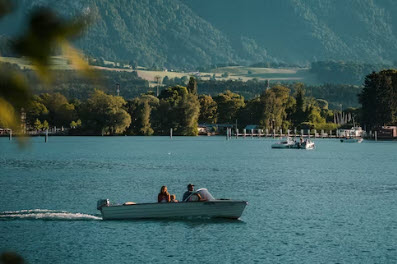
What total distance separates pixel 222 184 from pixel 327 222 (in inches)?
1450

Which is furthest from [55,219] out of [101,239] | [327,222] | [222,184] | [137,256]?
[222,184]

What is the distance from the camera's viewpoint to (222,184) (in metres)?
89.1

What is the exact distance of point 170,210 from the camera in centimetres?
4822

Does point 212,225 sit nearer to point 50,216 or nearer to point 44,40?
point 50,216

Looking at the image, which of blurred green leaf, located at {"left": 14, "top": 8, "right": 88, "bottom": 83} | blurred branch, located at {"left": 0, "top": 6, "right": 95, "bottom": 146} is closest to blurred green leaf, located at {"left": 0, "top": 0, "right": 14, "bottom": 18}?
blurred branch, located at {"left": 0, "top": 6, "right": 95, "bottom": 146}

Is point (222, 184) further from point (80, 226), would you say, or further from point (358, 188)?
point (80, 226)

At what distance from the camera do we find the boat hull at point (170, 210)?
4806 cm

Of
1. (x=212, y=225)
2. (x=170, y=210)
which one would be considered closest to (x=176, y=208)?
(x=170, y=210)

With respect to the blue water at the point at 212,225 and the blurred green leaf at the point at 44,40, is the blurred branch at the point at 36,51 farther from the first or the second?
the blue water at the point at 212,225

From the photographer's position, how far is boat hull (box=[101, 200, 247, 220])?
4806 centimetres

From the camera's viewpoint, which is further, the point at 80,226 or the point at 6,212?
the point at 6,212

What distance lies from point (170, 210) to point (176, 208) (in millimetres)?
454

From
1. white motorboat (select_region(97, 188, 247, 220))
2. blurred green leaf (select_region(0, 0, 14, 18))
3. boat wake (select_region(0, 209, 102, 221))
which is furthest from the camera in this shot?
boat wake (select_region(0, 209, 102, 221))

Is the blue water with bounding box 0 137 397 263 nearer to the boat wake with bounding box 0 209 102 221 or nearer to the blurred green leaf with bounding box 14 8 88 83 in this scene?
the boat wake with bounding box 0 209 102 221
